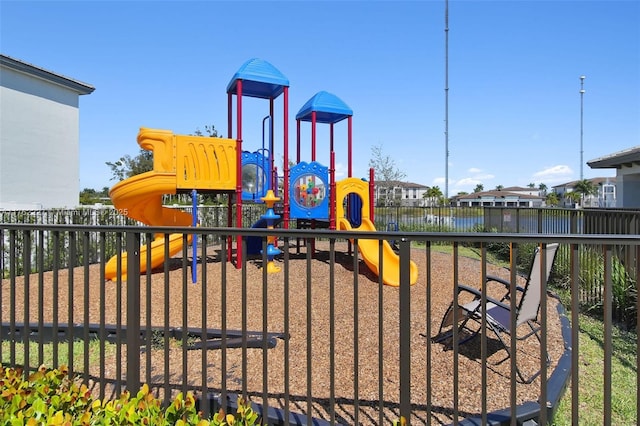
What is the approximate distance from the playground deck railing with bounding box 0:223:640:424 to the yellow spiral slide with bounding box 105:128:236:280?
1.59 metres

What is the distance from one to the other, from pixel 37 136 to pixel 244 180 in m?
10.1

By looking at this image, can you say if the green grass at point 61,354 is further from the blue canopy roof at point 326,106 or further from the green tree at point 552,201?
the green tree at point 552,201

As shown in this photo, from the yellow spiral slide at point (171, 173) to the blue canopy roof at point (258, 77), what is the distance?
1265mm

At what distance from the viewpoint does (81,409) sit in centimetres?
192

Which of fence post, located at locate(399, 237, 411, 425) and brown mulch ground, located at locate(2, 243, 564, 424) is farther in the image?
brown mulch ground, located at locate(2, 243, 564, 424)

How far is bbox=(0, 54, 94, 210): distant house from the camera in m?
12.9

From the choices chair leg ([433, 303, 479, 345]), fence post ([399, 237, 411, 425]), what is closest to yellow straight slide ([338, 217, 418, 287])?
chair leg ([433, 303, 479, 345])

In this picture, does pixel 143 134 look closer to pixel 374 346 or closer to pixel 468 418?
pixel 374 346

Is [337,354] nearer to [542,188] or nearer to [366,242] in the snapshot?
[366,242]

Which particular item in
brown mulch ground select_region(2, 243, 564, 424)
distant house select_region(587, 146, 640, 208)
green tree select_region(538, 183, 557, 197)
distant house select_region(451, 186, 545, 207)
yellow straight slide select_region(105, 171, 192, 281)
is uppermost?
green tree select_region(538, 183, 557, 197)

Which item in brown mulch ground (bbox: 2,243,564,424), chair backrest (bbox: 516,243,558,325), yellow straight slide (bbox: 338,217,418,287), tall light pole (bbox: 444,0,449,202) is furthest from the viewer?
tall light pole (bbox: 444,0,449,202)

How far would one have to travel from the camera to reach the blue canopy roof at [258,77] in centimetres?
773

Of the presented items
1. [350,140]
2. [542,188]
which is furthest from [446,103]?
[542,188]

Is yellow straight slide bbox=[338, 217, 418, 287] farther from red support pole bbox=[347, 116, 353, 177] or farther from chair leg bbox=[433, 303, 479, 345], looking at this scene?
chair leg bbox=[433, 303, 479, 345]
